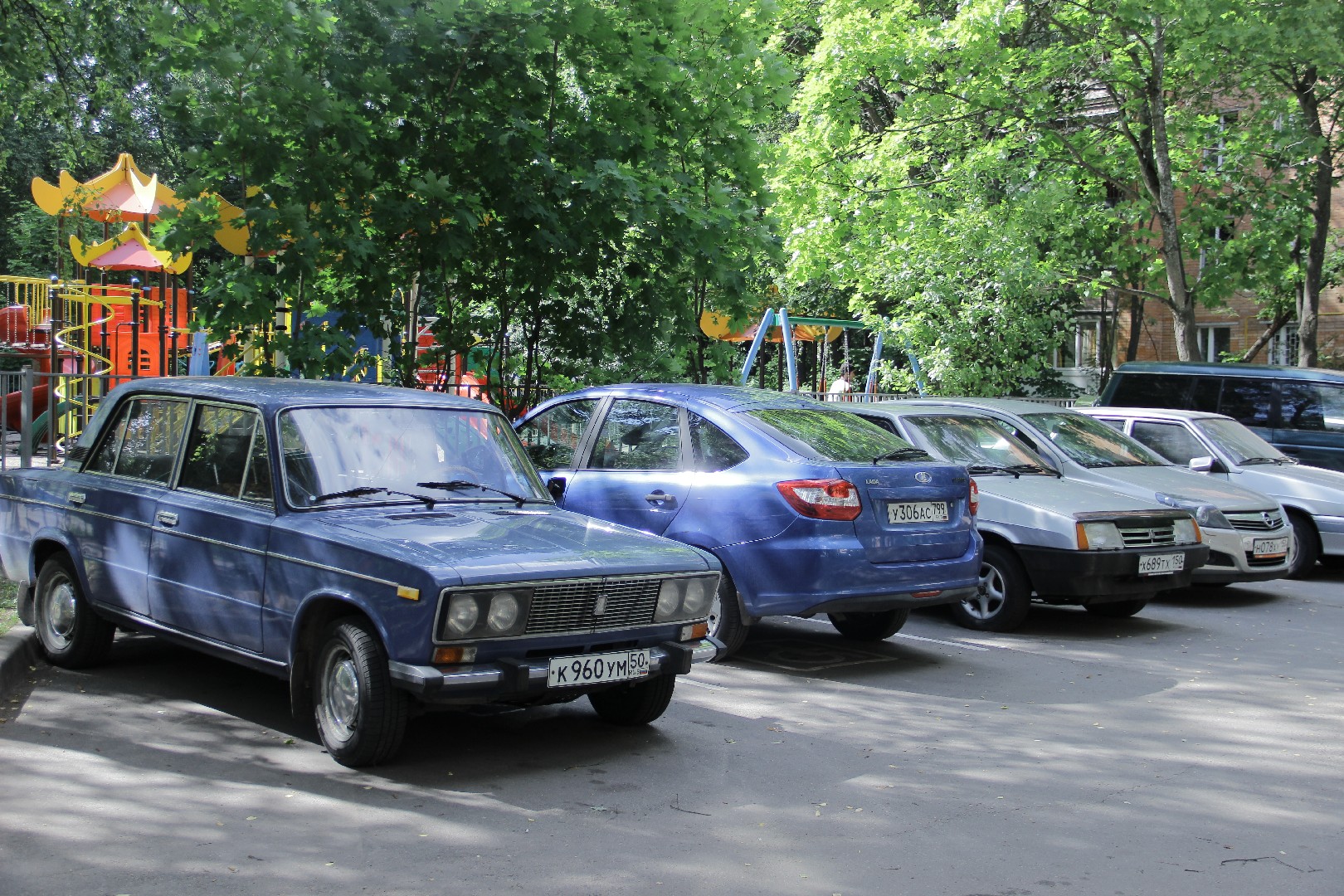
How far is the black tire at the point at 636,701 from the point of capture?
6395 millimetres

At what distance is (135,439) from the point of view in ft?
23.5

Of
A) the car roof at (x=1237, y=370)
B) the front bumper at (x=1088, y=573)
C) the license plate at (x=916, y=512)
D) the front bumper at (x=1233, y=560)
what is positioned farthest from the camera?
the car roof at (x=1237, y=370)

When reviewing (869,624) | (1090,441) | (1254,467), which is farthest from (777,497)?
(1254,467)

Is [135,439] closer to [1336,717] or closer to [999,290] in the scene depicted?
[1336,717]

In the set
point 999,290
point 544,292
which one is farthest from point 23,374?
point 999,290

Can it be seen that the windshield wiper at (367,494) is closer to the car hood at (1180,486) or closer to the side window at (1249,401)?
the car hood at (1180,486)

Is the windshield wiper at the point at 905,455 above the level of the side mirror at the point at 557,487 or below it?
above

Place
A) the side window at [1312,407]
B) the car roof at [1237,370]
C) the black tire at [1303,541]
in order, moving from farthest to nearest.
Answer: the car roof at [1237,370] < the side window at [1312,407] < the black tire at [1303,541]

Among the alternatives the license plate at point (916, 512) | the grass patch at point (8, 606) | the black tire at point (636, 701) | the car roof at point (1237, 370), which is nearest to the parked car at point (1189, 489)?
the license plate at point (916, 512)

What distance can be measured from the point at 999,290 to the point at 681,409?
38.8 feet

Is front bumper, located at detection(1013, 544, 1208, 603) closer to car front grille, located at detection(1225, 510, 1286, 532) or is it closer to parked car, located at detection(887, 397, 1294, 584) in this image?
parked car, located at detection(887, 397, 1294, 584)

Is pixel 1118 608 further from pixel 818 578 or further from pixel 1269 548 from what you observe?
pixel 818 578

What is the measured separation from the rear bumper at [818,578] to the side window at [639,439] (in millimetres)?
878

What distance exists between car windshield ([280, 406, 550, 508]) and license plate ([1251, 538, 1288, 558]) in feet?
23.3
